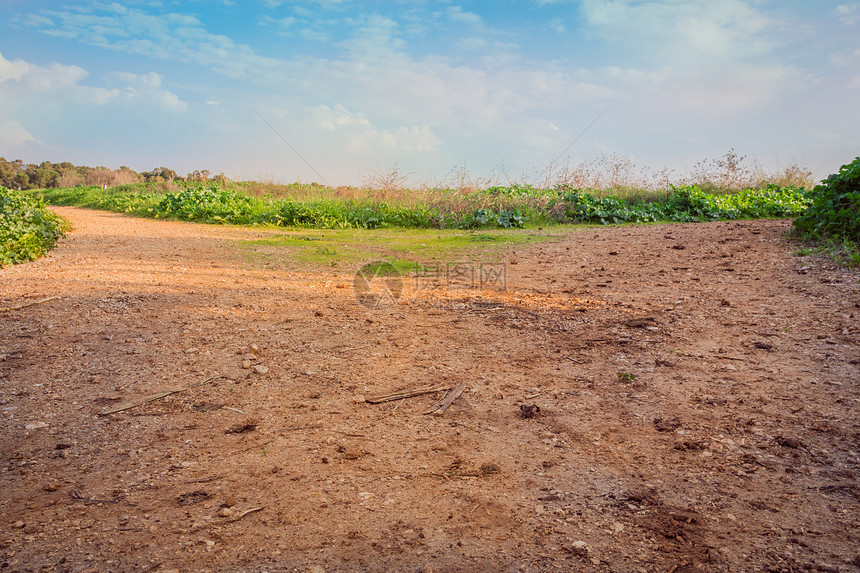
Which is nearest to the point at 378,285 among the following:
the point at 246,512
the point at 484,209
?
the point at 246,512

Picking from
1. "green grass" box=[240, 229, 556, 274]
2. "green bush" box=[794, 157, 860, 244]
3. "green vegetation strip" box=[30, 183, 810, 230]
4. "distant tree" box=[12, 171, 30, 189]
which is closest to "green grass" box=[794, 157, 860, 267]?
"green bush" box=[794, 157, 860, 244]

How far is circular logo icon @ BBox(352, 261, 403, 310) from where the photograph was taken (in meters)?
5.73

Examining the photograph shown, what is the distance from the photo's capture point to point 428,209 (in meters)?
13.5

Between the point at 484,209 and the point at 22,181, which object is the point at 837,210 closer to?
the point at 484,209

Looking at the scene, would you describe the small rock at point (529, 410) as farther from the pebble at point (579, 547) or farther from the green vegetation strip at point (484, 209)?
the green vegetation strip at point (484, 209)

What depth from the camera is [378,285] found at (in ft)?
21.5

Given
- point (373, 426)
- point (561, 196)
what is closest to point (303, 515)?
point (373, 426)

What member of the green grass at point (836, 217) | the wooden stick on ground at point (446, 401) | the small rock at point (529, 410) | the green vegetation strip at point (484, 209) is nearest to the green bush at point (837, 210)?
the green grass at point (836, 217)

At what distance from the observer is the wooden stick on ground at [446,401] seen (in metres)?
3.19

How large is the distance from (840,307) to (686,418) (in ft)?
10.8

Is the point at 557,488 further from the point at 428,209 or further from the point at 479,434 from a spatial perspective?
the point at 428,209

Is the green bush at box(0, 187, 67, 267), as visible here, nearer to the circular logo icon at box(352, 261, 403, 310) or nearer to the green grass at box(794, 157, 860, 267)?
the circular logo icon at box(352, 261, 403, 310)

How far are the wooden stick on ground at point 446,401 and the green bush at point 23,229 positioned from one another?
7375 mm

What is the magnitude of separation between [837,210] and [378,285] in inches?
262
